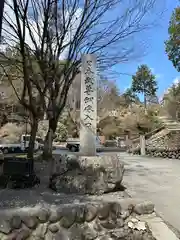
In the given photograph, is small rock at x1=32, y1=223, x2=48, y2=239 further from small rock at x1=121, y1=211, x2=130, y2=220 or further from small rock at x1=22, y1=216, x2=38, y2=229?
small rock at x1=121, y1=211, x2=130, y2=220

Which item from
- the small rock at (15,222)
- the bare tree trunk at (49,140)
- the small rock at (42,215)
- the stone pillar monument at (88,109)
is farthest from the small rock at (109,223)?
the bare tree trunk at (49,140)

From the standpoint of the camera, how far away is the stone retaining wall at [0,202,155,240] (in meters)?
4.27

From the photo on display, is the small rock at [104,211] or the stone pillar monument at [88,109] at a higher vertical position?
the stone pillar monument at [88,109]

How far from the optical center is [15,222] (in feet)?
13.9

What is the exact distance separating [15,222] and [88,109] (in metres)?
3.77

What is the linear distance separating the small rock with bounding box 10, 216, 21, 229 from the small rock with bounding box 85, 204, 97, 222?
107 cm

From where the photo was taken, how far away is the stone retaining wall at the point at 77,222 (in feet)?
14.0

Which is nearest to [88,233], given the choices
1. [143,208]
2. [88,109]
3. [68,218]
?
[68,218]

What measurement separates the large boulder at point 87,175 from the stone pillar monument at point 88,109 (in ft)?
1.94

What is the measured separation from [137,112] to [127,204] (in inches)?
1118

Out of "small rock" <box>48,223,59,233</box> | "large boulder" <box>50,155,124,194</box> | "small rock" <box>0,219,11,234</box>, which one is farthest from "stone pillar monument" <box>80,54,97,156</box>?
"small rock" <box>0,219,11,234</box>

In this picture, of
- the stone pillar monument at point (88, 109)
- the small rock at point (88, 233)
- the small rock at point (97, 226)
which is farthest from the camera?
the stone pillar monument at point (88, 109)

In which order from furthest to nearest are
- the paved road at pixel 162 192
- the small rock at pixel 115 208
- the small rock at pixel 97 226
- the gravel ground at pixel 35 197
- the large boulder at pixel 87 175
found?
the large boulder at pixel 87 175
the paved road at pixel 162 192
the gravel ground at pixel 35 197
the small rock at pixel 115 208
the small rock at pixel 97 226

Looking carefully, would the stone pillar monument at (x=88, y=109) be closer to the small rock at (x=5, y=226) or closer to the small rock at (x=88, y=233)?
the small rock at (x=88, y=233)
